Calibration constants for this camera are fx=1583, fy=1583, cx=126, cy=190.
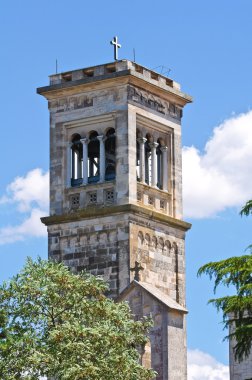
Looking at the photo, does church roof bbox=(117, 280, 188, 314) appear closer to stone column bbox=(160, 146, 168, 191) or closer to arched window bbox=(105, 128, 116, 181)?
arched window bbox=(105, 128, 116, 181)

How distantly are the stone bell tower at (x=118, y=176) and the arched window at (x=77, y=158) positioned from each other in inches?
1.4

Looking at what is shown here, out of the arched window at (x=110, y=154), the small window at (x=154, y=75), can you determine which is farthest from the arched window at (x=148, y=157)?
the small window at (x=154, y=75)

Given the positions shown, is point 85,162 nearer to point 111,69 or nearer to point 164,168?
point 164,168

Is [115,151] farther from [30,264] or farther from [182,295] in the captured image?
[30,264]

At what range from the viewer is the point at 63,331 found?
127ft

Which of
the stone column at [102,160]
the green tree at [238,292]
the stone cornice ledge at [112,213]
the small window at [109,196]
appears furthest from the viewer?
the stone column at [102,160]

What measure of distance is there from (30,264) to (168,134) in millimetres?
16694

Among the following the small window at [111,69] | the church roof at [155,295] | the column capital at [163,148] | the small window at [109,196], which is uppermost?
the small window at [111,69]

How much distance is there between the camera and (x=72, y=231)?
54.3 m

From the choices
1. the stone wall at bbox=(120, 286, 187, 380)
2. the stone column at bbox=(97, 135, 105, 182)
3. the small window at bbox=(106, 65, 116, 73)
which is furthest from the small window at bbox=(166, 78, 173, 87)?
the stone wall at bbox=(120, 286, 187, 380)

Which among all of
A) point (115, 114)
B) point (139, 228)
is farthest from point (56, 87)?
point (139, 228)

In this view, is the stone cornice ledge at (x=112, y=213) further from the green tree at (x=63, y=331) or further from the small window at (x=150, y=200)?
the green tree at (x=63, y=331)

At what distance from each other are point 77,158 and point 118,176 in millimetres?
2504

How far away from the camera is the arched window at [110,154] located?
54.4 m
